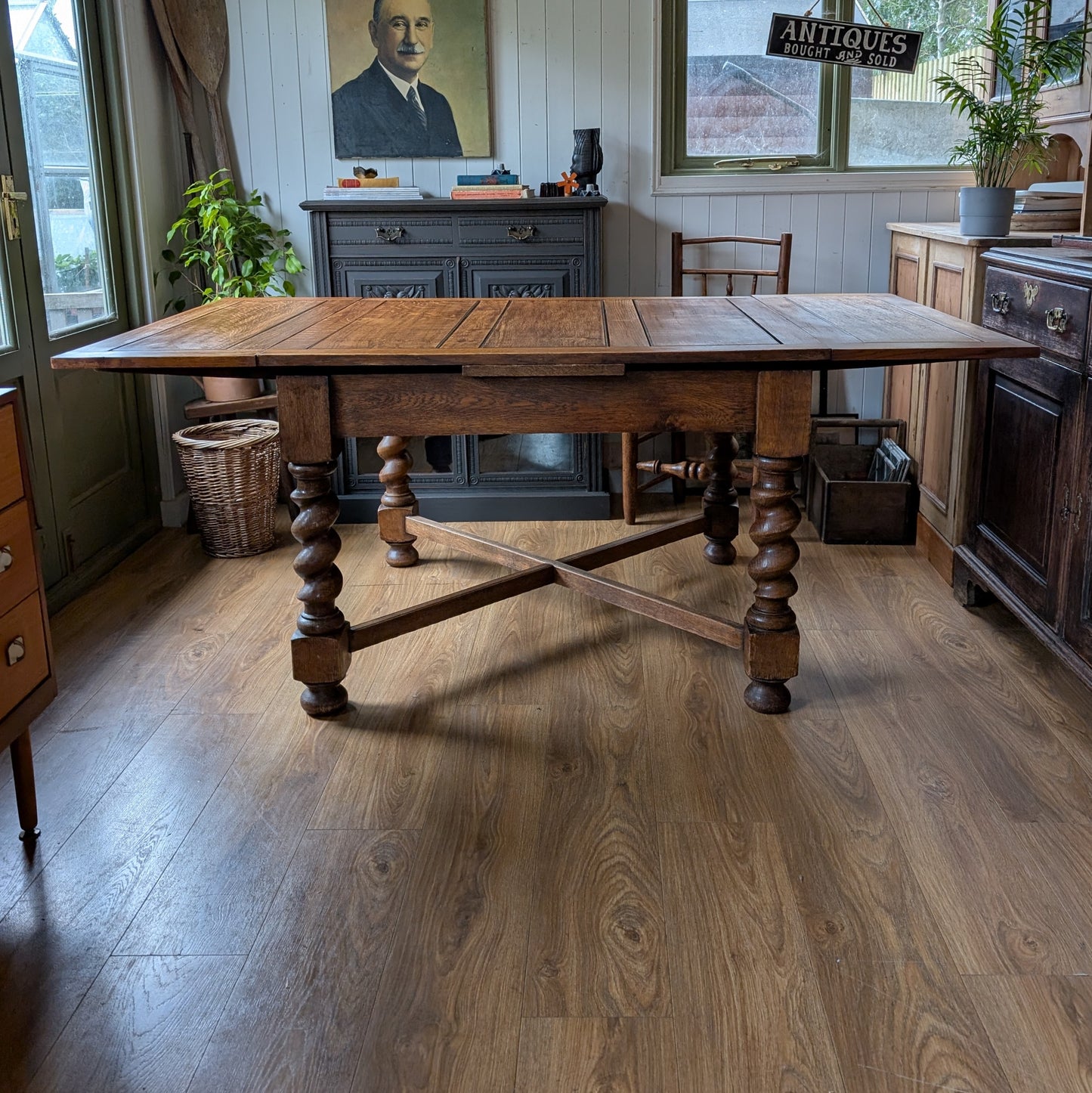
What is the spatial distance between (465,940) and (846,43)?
11.0 ft

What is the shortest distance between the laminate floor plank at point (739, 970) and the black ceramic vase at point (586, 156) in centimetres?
283

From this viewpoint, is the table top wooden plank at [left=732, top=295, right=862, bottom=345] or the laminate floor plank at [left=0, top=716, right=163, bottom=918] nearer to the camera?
the laminate floor plank at [left=0, top=716, right=163, bottom=918]

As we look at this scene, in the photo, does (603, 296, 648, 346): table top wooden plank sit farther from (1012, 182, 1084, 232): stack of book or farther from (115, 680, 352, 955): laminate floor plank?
(1012, 182, 1084, 232): stack of book

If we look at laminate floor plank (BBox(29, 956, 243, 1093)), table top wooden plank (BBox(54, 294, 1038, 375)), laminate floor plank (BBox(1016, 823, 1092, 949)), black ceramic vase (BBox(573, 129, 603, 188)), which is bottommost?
laminate floor plank (BBox(1016, 823, 1092, 949))

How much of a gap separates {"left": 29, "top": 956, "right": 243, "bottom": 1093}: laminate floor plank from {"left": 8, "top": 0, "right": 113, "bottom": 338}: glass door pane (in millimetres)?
2335

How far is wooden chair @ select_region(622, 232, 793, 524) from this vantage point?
4.11 meters

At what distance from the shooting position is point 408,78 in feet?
14.3

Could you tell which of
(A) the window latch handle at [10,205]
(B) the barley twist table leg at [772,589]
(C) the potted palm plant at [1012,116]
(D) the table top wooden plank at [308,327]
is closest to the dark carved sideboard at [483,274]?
(D) the table top wooden plank at [308,327]

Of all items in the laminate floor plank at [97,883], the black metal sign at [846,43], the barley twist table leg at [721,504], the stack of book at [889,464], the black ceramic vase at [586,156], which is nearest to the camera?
the laminate floor plank at [97,883]

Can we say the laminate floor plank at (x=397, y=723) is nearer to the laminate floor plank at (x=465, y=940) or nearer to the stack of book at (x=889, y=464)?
the laminate floor plank at (x=465, y=940)

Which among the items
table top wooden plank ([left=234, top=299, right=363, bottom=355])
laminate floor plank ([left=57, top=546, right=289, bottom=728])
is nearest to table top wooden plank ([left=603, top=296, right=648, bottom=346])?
table top wooden plank ([left=234, top=299, right=363, bottom=355])

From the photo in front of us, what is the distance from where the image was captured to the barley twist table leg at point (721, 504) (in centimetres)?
348

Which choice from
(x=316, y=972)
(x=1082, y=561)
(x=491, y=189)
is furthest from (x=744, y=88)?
(x=316, y=972)

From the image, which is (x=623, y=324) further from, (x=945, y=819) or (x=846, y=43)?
(x=846, y=43)
